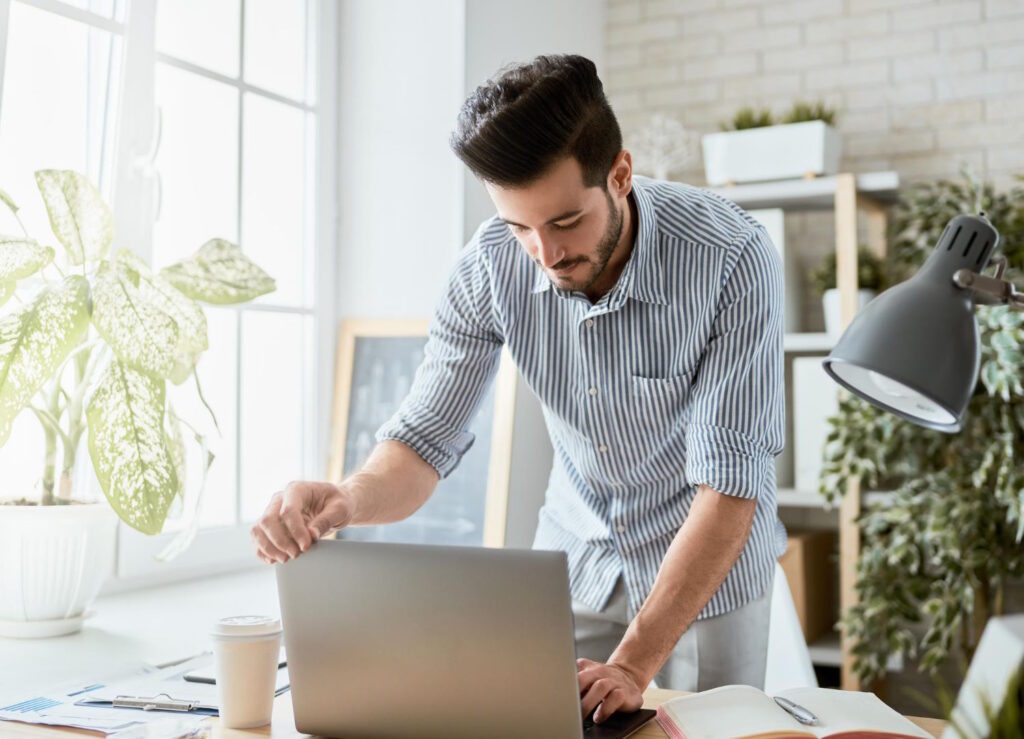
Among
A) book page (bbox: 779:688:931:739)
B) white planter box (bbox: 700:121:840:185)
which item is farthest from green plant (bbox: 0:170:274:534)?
white planter box (bbox: 700:121:840:185)

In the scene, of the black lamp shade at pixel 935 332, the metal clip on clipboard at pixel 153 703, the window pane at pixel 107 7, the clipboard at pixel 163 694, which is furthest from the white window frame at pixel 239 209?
the black lamp shade at pixel 935 332

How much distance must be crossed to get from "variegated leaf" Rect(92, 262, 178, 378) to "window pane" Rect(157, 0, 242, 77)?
0.86 m

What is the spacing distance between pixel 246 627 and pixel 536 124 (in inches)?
30.3

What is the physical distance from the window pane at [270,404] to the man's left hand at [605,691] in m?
1.61

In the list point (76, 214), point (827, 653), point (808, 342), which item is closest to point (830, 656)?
point (827, 653)

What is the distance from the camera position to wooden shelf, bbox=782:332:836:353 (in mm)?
2906

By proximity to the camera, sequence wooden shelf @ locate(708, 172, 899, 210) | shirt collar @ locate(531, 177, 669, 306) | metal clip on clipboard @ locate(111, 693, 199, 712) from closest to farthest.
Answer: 1. metal clip on clipboard @ locate(111, 693, 199, 712)
2. shirt collar @ locate(531, 177, 669, 306)
3. wooden shelf @ locate(708, 172, 899, 210)

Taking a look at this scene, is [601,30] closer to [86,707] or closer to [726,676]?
[726,676]

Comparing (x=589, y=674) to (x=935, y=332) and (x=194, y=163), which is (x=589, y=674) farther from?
(x=194, y=163)

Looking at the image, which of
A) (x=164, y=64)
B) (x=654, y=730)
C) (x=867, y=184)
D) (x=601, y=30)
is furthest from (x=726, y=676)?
(x=601, y=30)

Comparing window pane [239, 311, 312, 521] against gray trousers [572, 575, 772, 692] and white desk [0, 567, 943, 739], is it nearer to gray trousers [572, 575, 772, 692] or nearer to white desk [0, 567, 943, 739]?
white desk [0, 567, 943, 739]

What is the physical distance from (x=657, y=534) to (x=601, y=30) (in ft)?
7.26

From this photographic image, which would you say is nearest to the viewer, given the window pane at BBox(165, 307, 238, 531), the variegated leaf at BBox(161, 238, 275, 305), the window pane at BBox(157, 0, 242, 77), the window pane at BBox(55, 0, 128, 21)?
the variegated leaf at BBox(161, 238, 275, 305)

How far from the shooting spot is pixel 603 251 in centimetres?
162
